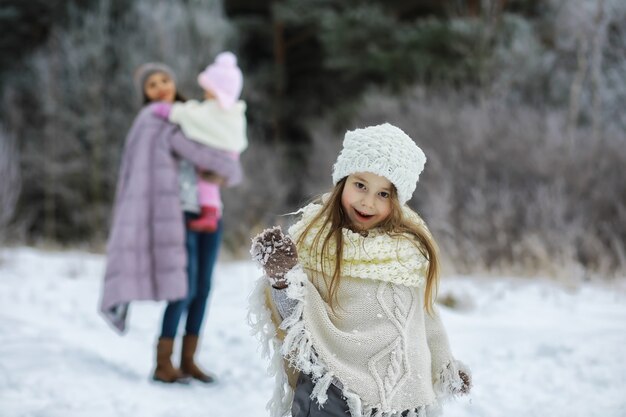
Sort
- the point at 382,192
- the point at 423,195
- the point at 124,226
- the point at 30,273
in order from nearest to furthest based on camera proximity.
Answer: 1. the point at 382,192
2. the point at 124,226
3. the point at 30,273
4. the point at 423,195

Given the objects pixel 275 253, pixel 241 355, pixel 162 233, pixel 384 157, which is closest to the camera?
pixel 275 253

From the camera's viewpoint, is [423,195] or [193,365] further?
[423,195]

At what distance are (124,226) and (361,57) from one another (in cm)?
1242

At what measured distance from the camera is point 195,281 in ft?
13.2

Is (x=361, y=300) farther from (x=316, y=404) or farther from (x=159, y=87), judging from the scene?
(x=159, y=87)

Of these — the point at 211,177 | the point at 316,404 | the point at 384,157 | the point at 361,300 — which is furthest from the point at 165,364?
the point at 384,157

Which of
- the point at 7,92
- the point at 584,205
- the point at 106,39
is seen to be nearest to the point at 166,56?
the point at 106,39

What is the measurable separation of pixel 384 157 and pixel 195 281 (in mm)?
2064

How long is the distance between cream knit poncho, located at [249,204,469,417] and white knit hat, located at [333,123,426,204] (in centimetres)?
20

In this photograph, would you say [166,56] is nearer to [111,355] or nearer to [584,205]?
[584,205]

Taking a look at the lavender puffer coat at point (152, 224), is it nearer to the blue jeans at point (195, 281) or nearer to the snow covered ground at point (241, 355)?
the blue jeans at point (195, 281)

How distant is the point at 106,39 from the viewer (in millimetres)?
15078

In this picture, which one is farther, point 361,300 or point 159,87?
point 159,87

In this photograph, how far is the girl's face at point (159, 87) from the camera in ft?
13.8
